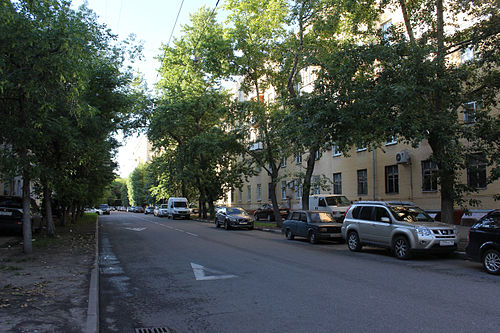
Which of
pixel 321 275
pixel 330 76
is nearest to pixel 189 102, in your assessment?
pixel 330 76

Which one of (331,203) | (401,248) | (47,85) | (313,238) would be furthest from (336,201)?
(47,85)

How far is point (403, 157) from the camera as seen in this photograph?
2555cm

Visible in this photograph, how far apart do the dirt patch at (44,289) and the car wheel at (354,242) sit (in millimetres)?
8469

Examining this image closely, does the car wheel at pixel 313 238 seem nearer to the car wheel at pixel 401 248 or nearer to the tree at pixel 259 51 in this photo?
the car wheel at pixel 401 248

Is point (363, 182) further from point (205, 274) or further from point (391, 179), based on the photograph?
point (205, 274)

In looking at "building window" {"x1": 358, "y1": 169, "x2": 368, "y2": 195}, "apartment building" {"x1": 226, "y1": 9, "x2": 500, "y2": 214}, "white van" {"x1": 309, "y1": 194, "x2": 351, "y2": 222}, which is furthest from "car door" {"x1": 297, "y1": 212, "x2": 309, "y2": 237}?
"building window" {"x1": 358, "y1": 169, "x2": 368, "y2": 195}

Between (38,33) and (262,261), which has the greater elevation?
(38,33)

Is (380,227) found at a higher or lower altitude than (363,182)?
lower

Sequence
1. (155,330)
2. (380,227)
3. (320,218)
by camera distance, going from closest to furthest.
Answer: (155,330) < (380,227) < (320,218)

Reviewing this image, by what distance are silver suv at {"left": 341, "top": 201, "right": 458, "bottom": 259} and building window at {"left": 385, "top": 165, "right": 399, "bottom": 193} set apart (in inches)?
547

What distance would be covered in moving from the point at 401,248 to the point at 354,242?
7.30ft

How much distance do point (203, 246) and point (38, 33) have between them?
928cm

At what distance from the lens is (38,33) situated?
27.7 feet

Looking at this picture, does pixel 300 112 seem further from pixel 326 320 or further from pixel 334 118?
pixel 326 320
